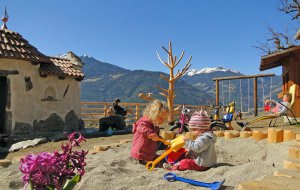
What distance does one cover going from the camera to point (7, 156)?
7629 mm

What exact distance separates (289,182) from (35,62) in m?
9.43

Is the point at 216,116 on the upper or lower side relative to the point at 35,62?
lower

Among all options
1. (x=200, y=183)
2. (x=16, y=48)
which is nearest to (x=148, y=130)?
(x=200, y=183)

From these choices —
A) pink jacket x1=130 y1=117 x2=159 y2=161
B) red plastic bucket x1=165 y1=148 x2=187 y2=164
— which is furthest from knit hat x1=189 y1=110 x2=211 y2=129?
pink jacket x1=130 y1=117 x2=159 y2=161

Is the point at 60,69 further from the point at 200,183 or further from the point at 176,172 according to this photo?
the point at 200,183

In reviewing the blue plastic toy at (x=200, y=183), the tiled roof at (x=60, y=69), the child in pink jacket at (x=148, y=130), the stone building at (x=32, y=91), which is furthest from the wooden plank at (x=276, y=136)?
the tiled roof at (x=60, y=69)

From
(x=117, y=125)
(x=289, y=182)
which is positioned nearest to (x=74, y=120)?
(x=117, y=125)

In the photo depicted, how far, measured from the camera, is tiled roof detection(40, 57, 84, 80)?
1094 cm

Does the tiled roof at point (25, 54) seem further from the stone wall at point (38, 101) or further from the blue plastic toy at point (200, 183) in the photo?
the blue plastic toy at point (200, 183)

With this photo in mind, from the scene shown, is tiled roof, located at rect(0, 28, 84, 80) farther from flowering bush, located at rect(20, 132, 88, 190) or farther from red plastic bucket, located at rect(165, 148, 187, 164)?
flowering bush, located at rect(20, 132, 88, 190)

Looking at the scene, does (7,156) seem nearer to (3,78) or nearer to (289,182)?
(3,78)

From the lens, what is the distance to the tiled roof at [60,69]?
10942mm

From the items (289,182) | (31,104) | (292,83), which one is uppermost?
(292,83)

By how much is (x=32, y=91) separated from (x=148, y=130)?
7.01 metres
